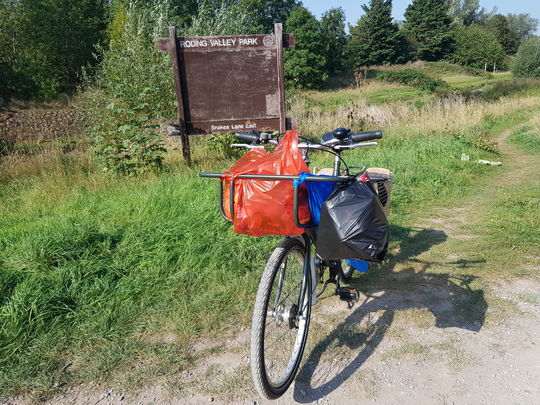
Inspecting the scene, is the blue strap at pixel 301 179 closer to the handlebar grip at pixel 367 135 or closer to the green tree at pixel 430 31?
the handlebar grip at pixel 367 135

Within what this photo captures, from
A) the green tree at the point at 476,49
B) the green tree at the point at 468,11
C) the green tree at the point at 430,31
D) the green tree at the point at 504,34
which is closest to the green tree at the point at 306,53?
the green tree at the point at 430,31

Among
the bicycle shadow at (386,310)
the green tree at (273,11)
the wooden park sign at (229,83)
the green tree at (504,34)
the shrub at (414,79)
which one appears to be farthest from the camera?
the green tree at (504,34)

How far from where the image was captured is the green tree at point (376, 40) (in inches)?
2144

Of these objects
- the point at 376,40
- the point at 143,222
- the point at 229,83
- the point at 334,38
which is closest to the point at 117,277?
the point at 143,222

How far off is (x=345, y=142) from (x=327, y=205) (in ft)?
1.76

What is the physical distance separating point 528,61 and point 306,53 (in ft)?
65.6

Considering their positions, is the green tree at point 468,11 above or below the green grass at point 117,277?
above

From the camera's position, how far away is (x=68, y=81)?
3700 centimetres

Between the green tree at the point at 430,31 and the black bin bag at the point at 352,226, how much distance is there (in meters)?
62.5

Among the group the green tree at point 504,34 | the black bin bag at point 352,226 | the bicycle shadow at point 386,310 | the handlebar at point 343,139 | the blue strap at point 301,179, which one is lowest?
the bicycle shadow at point 386,310

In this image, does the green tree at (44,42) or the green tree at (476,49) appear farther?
the green tree at (476,49)

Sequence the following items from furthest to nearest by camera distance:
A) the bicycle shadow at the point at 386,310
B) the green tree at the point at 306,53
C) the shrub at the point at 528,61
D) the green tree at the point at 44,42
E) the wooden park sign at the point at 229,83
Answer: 1. the green tree at the point at 306,53
2. the shrub at the point at 528,61
3. the green tree at the point at 44,42
4. the wooden park sign at the point at 229,83
5. the bicycle shadow at the point at 386,310

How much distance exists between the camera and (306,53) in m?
44.0

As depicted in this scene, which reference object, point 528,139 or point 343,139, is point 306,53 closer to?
point 528,139
